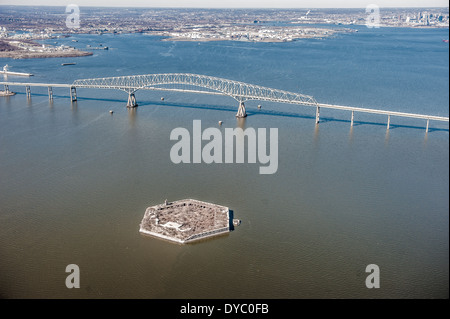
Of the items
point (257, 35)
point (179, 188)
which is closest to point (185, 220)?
point (179, 188)

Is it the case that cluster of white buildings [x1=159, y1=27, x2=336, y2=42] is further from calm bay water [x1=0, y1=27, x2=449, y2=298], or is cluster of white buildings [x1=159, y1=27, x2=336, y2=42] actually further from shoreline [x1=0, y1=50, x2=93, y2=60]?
calm bay water [x1=0, y1=27, x2=449, y2=298]

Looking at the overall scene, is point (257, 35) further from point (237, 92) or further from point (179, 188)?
point (179, 188)

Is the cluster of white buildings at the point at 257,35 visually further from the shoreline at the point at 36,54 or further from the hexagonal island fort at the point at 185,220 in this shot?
the hexagonal island fort at the point at 185,220

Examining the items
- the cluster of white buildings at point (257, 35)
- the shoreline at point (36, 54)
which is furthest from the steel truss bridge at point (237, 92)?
the cluster of white buildings at point (257, 35)


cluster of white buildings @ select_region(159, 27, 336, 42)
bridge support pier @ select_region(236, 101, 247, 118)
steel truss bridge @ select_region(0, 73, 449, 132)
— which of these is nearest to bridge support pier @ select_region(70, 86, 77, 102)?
steel truss bridge @ select_region(0, 73, 449, 132)

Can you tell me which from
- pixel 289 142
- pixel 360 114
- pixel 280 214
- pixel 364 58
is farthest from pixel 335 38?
pixel 280 214

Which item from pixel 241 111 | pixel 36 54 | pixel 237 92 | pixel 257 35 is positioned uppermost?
pixel 257 35
